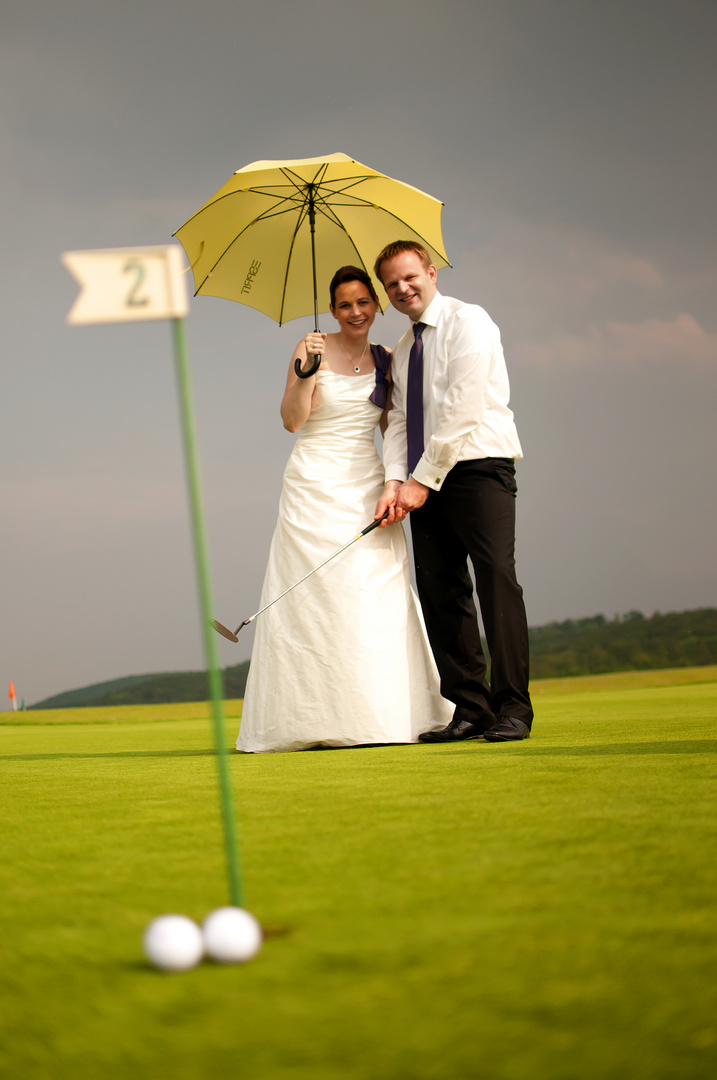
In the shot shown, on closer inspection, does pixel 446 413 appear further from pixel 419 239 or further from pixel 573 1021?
pixel 573 1021

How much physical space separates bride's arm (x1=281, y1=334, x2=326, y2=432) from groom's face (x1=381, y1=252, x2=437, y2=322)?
14.0 inches

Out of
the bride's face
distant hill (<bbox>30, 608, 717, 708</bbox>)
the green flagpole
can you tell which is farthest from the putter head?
distant hill (<bbox>30, 608, 717, 708</bbox>)

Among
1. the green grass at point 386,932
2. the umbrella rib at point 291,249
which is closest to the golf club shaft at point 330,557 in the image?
the umbrella rib at point 291,249

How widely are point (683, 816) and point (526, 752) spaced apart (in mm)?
1100

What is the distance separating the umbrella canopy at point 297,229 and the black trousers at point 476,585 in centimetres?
115

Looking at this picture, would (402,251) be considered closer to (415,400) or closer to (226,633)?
(415,400)

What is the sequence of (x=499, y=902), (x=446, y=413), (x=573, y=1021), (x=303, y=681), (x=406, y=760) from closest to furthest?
Result: 1. (x=573, y=1021)
2. (x=499, y=902)
3. (x=406, y=760)
4. (x=446, y=413)
5. (x=303, y=681)

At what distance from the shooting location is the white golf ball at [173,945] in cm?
80

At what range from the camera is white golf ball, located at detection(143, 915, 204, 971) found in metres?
0.80

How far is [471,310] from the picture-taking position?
10.8ft

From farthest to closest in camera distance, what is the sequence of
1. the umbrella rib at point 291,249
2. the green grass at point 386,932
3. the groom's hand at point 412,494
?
the umbrella rib at point 291,249, the groom's hand at point 412,494, the green grass at point 386,932

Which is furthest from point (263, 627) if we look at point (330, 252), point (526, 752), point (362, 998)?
point (362, 998)

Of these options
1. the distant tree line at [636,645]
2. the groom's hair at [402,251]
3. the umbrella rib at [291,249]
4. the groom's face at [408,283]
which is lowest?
the distant tree line at [636,645]

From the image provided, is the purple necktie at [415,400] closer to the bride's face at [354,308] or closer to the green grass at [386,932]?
the bride's face at [354,308]
